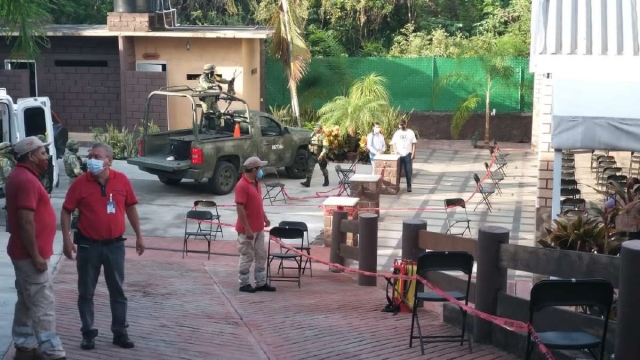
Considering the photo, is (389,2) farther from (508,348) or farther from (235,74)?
(508,348)

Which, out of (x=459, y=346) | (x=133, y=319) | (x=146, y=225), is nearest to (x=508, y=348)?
(x=459, y=346)

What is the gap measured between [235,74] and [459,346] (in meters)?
18.1

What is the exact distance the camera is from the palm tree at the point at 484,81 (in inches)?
1089

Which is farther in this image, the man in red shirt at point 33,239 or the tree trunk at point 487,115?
the tree trunk at point 487,115

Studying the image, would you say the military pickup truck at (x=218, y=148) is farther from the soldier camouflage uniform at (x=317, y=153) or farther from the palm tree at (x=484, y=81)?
the palm tree at (x=484, y=81)

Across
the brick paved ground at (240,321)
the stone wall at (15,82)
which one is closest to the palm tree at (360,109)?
the stone wall at (15,82)

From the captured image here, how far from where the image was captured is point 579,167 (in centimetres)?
2262

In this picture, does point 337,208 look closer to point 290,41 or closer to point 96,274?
point 96,274

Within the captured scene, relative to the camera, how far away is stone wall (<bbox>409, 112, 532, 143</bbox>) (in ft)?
94.1

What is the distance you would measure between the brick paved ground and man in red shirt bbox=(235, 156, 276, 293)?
25 centimetres

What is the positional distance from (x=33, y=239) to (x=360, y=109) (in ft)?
59.2

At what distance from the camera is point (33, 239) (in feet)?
23.2

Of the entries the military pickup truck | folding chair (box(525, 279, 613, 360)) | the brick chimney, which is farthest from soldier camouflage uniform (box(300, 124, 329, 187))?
folding chair (box(525, 279, 613, 360))

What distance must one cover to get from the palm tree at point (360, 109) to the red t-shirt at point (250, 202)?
1315cm
